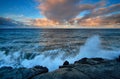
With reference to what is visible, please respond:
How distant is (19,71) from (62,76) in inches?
105

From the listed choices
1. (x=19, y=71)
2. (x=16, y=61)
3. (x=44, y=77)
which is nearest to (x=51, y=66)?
(x=16, y=61)

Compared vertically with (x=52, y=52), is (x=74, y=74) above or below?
above

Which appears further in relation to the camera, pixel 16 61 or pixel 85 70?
pixel 16 61

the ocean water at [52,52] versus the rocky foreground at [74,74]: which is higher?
the rocky foreground at [74,74]

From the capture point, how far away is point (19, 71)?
711 cm

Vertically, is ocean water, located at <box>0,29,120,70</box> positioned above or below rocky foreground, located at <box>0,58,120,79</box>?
below

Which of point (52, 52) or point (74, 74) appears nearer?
point (74, 74)

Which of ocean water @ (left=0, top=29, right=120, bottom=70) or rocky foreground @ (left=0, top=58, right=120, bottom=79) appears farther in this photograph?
ocean water @ (left=0, top=29, right=120, bottom=70)

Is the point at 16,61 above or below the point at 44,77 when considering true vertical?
below

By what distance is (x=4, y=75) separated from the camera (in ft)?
22.5

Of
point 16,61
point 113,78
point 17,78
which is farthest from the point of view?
point 16,61

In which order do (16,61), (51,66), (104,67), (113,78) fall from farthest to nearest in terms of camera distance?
(16,61), (51,66), (104,67), (113,78)

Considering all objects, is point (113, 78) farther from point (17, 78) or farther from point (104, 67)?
point (17, 78)

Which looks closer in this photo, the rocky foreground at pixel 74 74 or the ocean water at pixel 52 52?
the rocky foreground at pixel 74 74
